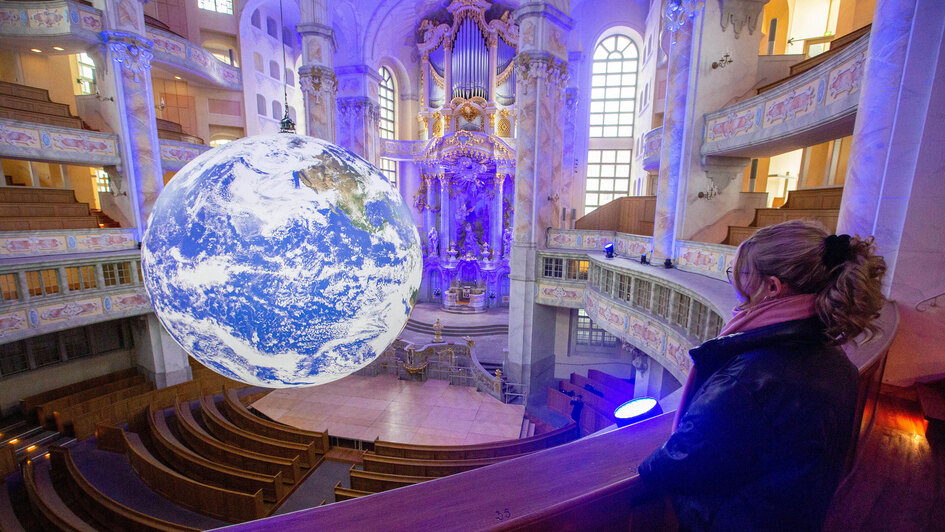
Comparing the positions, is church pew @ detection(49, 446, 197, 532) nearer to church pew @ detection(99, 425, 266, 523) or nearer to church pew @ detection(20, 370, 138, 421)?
church pew @ detection(99, 425, 266, 523)

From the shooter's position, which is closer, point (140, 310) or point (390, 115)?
point (140, 310)

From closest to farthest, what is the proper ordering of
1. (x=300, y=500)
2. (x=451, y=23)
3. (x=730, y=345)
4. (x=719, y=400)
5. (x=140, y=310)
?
(x=719, y=400) → (x=730, y=345) → (x=300, y=500) → (x=140, y=310) → (x=451, y=23)

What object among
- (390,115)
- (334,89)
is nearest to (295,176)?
(334,89)

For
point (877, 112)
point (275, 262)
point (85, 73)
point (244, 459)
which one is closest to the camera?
point (275, 262)

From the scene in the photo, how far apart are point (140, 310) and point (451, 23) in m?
18.9

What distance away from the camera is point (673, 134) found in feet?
32.7

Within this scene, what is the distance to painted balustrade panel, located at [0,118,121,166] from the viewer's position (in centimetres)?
1016

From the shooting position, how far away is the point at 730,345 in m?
1.22

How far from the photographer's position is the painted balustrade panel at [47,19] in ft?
35.9

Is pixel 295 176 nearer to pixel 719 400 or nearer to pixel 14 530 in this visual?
pixel 719 400

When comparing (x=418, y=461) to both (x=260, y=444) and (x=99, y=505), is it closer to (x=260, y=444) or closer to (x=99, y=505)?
(x=260, y=444)

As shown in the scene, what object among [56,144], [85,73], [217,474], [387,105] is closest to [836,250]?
[217,474]

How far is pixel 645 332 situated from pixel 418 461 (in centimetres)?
601

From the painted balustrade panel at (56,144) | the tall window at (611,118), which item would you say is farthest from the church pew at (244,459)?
the tall window at (611,118)
